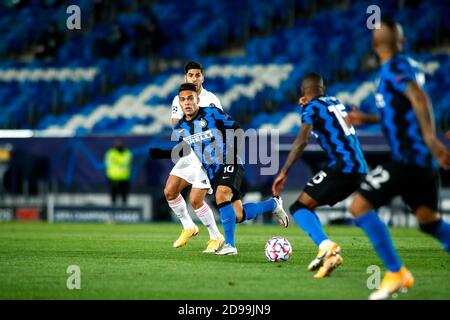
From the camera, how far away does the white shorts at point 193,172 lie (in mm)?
12188

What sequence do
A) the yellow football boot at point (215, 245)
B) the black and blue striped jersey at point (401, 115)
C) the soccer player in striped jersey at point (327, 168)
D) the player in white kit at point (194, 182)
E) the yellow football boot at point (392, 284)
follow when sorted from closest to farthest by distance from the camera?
the yellow football boot at point (392, 284)
the black and blue striped jersey at point (401, 115)
the soccer player in striped jersey at point (327, 168)
the yellow football boot at point (215, 245)
the player in white kit at point (194, 182)

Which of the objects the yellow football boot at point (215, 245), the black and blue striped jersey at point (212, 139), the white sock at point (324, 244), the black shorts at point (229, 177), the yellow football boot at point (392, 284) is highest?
the black and blue striped jersey at point (212, 139)

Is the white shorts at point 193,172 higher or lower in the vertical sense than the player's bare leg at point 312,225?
higher

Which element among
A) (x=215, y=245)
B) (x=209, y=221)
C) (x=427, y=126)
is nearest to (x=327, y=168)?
(x=427, y=126)

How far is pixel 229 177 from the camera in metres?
11.3

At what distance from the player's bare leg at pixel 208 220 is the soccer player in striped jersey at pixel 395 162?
14.9 feet

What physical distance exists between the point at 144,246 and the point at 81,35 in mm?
18601

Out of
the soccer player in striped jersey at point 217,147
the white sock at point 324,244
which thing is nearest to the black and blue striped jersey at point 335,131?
the white sock at point 324,244

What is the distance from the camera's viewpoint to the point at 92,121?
26.8 m

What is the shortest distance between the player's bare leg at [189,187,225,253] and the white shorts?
9 centimetres

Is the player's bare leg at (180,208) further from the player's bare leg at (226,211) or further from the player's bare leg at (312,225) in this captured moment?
the player's bare leg at (312,225)

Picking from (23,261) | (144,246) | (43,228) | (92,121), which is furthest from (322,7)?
(23,261)

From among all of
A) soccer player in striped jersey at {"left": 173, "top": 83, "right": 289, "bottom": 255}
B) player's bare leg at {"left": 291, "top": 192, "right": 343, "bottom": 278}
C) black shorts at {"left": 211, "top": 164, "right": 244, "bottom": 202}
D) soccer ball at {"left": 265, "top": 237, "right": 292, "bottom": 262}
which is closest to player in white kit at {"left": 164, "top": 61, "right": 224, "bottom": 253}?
soccer player in striped jersey at {"left": 173, "top": 83, "right": 289, "bottom": 255}
